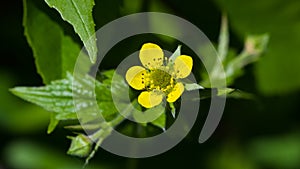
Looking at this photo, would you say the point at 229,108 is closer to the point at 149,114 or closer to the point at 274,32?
the point at 274,32

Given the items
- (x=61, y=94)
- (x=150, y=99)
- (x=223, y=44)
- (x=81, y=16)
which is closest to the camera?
(x=81, y=16)

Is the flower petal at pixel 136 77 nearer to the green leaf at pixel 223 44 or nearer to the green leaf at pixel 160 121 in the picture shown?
the green leaf at pixel 160 121

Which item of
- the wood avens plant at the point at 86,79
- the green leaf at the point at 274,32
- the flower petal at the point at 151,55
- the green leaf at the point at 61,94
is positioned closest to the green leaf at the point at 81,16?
the wood avens plant at the point at 86,79

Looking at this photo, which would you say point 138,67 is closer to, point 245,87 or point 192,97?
point 192,97

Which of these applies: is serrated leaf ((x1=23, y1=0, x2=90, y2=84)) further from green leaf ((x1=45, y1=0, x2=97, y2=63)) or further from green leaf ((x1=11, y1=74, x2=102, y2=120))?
green leaf ((x1=45, y1=0, x2=97, y2=63))

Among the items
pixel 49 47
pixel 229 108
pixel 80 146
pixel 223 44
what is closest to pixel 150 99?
pixel 80 146

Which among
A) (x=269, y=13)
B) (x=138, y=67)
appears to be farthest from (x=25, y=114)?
(x=138, y=67)

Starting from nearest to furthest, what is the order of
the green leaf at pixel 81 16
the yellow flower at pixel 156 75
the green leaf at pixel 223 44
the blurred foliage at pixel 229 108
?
the green leaf at pixel 81 16 < the yellow flower at pixel 156 75 < the green leaf at pixel 223 44 < the blurred foliage at pixel 229 108
